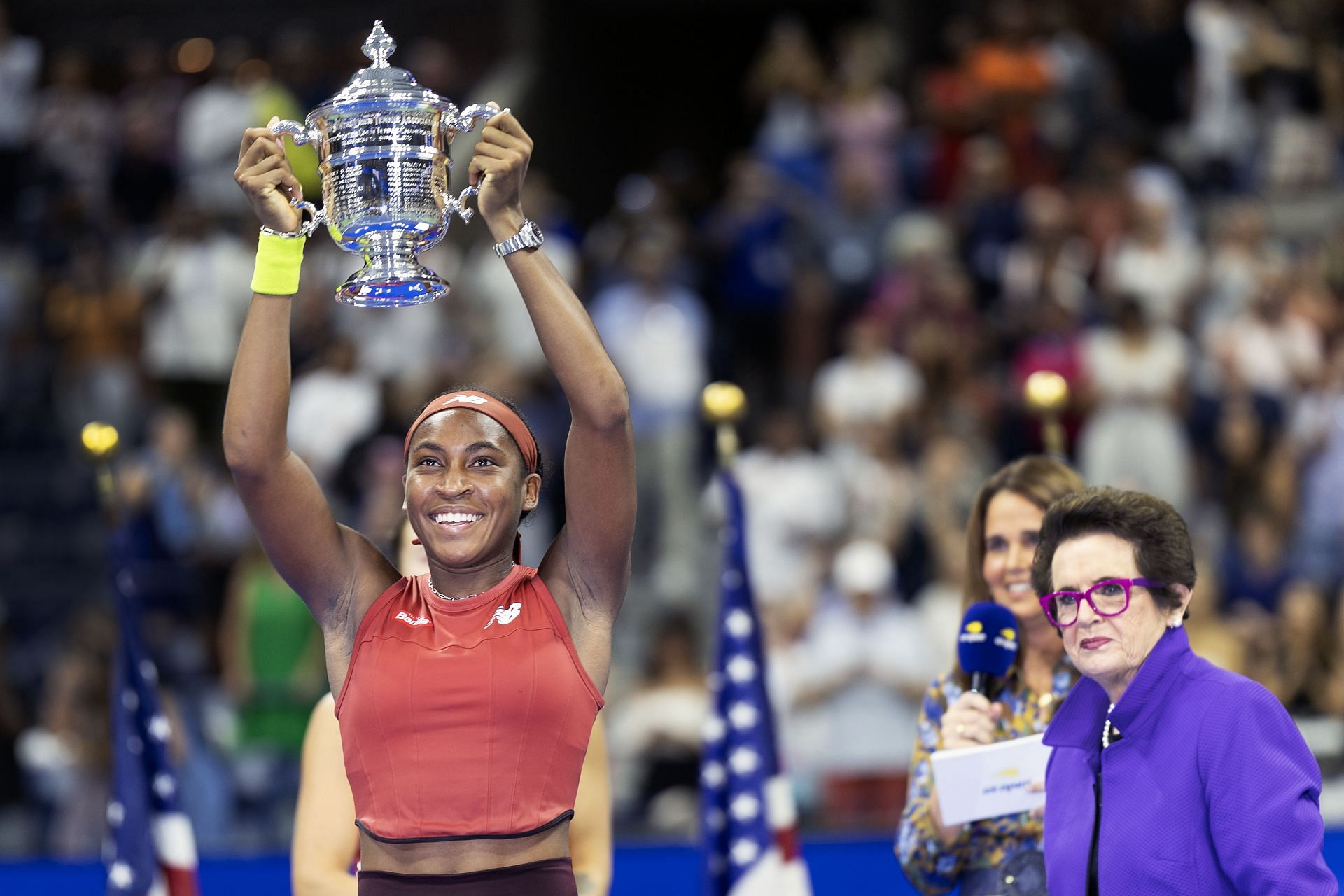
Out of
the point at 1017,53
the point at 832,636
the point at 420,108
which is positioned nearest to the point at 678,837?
the point at 832,636

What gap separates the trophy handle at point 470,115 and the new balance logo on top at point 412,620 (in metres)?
0.80

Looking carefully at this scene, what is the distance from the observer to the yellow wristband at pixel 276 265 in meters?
A: 3.06

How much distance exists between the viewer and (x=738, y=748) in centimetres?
565

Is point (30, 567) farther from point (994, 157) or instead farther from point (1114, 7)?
point (1114, 7)

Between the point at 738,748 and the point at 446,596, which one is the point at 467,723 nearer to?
the point at 446,596

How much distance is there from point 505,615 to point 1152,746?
1.04m

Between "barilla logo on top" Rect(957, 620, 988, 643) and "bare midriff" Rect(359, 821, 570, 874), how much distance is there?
1018 millimetres

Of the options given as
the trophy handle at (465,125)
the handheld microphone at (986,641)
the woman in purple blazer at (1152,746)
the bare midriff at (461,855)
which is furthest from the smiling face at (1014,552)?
the trophy handle at (465,125)

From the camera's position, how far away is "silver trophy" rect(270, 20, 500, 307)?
9.95ft

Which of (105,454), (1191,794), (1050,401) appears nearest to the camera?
(1191,794)

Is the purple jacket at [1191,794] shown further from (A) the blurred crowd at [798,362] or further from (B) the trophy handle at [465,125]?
(A) the blurred crowd at [798,362]

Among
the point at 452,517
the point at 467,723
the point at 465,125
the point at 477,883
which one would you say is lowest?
the point at 477,883

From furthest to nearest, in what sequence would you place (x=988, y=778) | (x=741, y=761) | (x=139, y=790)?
1. (x=741, y=761)
2. (x=139, y=790)
3. (x=988, y=778)

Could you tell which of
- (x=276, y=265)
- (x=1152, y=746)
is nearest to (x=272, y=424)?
(x=276, y=265)
